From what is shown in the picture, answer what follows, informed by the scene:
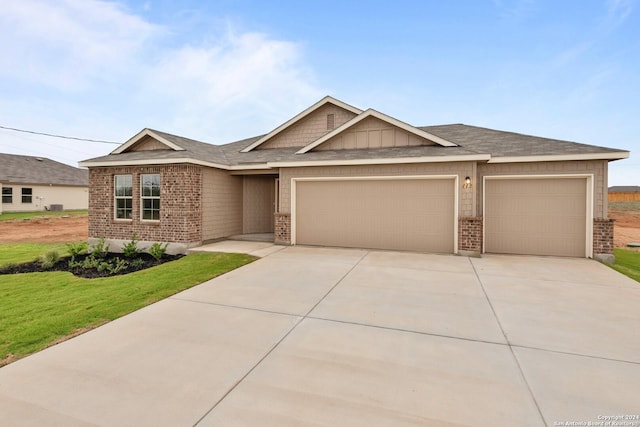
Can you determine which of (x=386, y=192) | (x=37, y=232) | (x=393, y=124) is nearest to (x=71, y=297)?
(x=386, y=192)

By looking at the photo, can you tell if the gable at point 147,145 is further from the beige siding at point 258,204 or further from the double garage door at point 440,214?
the double garage door at point 440,214

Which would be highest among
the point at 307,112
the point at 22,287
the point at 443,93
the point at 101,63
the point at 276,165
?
the point at 101,63

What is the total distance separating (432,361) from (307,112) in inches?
494

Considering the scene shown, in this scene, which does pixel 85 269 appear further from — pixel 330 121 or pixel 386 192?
pixel 330 121

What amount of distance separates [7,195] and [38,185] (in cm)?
260

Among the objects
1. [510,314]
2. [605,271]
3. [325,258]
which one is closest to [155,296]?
[325,258]

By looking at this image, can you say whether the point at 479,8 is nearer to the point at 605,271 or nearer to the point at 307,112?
the point at 307,112

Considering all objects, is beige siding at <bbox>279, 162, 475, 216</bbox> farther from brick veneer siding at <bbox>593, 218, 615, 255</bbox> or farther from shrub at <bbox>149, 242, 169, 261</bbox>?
shrub at <bbox>149, 242, 169, 261</bbox>

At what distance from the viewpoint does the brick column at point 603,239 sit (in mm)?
8875

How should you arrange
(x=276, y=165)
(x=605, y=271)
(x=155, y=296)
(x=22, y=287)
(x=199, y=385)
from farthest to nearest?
(x=276, y=165), (x=605, y=271), (x=22, y=287), (x=155, y=296), (x=199, y=385)

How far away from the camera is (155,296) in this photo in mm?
5641

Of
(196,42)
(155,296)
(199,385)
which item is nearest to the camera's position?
(199,385)

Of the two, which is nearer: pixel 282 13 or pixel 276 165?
pixel 276 165

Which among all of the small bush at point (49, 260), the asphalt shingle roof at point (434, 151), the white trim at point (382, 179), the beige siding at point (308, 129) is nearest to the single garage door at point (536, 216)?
the asphalt shingle roof at point (434, 151)
